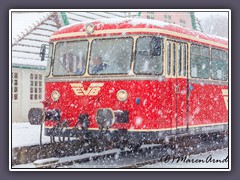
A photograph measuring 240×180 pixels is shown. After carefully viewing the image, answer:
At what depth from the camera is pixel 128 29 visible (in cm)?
1510

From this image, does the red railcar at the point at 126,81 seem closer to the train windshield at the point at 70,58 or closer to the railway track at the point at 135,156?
the train windshield at the point at 70,58

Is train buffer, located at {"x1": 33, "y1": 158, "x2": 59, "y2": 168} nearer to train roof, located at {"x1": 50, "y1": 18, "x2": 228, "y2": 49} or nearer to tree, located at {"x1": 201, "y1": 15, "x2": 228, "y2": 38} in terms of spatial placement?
train roof, located at {"x1": 50, "y1": 18, "x2": 228, "y2": 49}

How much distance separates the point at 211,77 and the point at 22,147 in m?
4.25

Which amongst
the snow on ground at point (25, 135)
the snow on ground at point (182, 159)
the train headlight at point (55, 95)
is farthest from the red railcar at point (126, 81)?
the snow on ground at point (182, 159)

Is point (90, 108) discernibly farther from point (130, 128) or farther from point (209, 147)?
point (209, 147)

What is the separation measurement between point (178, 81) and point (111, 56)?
57.2 inches

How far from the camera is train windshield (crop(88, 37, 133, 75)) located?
591 inches

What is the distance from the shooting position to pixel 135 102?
1487 centimetres

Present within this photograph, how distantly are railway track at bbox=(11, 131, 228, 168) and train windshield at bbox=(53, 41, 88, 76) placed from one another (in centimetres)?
164

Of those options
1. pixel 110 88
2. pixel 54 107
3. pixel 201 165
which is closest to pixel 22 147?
pixel 54 107

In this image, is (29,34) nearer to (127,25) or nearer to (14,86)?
(14,86)

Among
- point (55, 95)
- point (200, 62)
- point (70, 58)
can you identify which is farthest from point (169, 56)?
point (55, 95)

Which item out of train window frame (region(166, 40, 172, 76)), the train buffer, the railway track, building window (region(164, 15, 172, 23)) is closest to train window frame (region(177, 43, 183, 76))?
train window frame (region(166, 40, 172, 76))

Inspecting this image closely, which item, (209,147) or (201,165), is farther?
(209,147)
